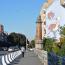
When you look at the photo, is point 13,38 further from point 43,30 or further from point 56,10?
point 56,10

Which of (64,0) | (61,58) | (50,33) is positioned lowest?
(61,58)

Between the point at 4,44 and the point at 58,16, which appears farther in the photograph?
the point at 4,44

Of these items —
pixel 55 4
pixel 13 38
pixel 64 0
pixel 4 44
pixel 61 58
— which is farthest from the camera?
pixel 13 38

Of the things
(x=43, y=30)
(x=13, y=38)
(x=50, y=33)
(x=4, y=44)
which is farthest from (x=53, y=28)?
(x=13, y=38)

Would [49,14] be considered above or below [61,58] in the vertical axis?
above

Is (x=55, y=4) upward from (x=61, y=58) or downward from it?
upward

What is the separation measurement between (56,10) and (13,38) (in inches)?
3367

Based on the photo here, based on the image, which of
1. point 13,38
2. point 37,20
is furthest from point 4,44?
point 37,20

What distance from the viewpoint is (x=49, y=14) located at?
325 ft

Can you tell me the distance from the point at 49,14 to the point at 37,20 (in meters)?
4.35

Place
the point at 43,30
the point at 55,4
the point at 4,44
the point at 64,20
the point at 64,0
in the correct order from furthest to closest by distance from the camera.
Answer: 1. the point at 4,44
2. the point at 43,30
3. the point at 55,4
4. the point at 64,20
5. the point at 64,0

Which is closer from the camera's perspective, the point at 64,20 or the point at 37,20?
the point at 64,20

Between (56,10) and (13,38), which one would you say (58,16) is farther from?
(13,38)

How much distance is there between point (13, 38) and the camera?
581 ft
